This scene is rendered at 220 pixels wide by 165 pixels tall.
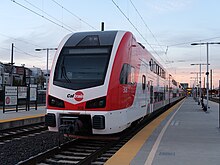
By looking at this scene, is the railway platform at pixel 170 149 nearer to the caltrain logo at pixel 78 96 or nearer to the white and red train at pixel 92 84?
the white and red train at pixel 92 84

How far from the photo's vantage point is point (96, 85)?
8.90m

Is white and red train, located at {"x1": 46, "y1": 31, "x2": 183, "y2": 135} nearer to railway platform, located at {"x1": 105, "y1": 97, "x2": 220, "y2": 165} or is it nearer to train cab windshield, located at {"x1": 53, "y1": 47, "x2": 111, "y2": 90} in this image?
train cab windshield, located at {"x1": 53, "y1": 47, "x2": 111, "y2": 90}

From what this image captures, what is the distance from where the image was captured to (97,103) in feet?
28.8

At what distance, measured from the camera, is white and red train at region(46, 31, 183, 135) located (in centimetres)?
879

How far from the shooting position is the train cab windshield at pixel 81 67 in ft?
29.8

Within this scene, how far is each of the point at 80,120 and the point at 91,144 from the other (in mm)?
1568

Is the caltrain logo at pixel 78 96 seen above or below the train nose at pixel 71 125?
above

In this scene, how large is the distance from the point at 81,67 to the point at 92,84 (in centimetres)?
79

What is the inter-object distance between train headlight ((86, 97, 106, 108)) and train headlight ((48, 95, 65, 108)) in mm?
773

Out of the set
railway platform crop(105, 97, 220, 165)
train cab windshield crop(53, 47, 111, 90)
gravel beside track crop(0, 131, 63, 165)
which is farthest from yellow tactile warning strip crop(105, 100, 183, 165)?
gravel beside track crop(0, 131, 63, 165)

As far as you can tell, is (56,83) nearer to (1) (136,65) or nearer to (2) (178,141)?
(1) (136,65)

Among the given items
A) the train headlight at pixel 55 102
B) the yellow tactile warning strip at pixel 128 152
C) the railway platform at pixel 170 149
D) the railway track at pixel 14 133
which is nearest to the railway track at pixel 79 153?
the yellow tactile warning strip at pixel 128 152

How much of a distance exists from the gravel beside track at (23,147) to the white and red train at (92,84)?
89cm

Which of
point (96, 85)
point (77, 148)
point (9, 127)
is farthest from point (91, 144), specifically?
point (9, 127)
